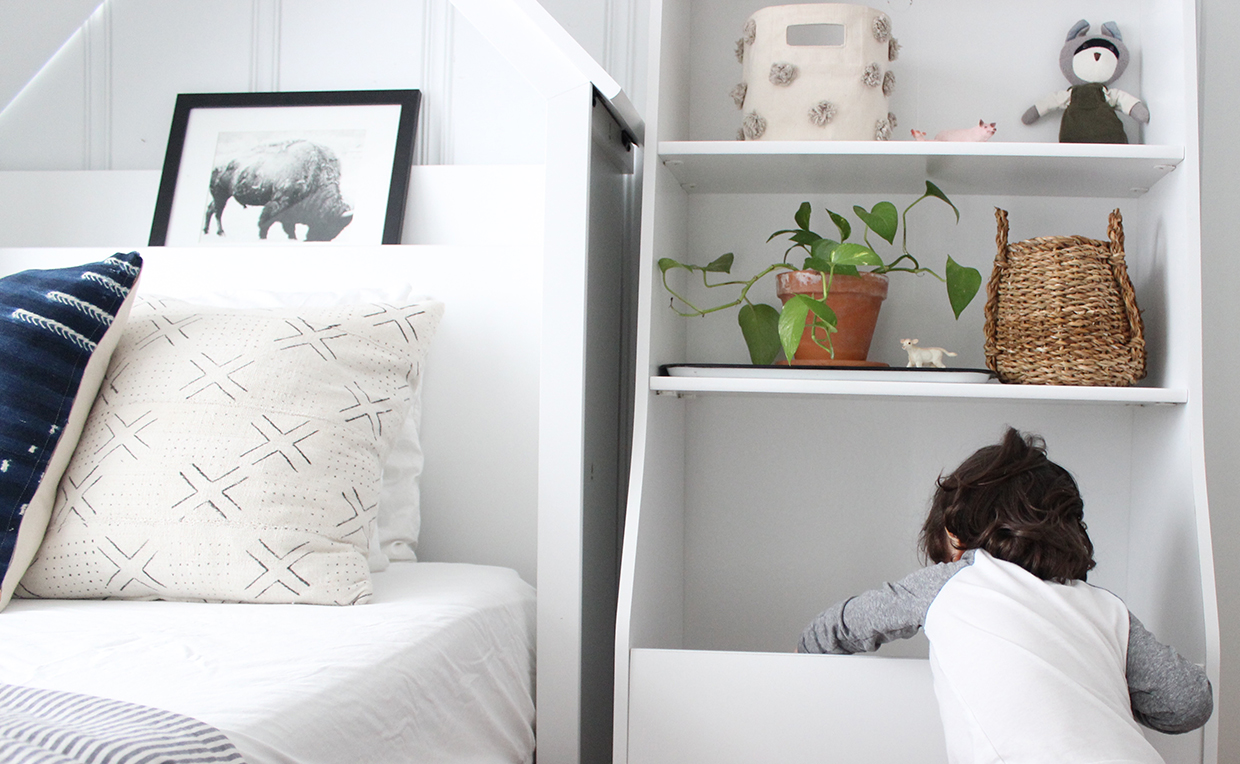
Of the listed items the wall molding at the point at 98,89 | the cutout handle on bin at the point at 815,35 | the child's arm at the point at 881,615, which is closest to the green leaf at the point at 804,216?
the cutout handle on bin at the point at 815,35

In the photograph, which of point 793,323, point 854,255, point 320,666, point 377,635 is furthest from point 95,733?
point 854,255

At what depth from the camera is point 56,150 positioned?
168 centimetres

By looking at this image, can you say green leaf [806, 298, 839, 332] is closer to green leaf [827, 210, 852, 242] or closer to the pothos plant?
the pothos plant

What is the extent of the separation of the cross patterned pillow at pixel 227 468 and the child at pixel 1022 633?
0.59 metres

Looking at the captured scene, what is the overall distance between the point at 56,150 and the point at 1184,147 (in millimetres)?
1852

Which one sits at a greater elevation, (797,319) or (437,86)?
(437,86)

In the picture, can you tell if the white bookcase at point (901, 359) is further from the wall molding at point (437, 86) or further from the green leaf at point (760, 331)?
the wall molding at point (437, 86)

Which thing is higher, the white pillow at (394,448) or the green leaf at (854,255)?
the green leaf at (854,255)

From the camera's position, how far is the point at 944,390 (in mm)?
1187

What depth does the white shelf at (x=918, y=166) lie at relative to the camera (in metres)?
1.23

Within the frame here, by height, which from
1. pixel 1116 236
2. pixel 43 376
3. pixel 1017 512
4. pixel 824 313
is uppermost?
pixel 1116 236

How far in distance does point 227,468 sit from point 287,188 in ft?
2.37

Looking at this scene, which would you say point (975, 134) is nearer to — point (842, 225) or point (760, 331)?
point (842, 225)

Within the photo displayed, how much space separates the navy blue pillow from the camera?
96 centimetres
